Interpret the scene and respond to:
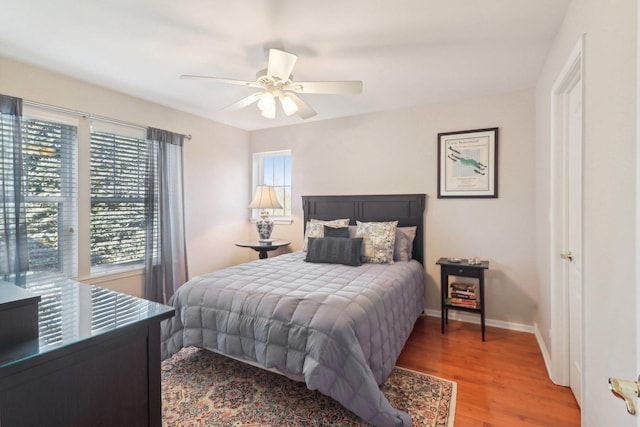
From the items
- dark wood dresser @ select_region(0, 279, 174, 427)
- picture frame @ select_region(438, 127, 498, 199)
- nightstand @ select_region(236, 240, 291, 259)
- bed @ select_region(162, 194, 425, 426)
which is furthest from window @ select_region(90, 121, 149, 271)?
picture frame @ select_region(438, 127, 498, 199)

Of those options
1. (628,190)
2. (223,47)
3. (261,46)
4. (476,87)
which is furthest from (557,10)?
(223,47)

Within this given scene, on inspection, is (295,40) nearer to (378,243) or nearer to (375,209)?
(378,243)

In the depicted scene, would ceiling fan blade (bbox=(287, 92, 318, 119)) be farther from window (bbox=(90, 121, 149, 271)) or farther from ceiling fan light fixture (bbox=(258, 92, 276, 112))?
window (bbox=(90, 121, 149, 271))

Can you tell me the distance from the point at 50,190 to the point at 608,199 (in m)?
3.76

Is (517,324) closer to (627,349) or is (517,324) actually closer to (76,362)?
(627,349)

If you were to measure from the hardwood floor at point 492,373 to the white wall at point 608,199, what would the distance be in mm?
481

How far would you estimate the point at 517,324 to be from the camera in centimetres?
310

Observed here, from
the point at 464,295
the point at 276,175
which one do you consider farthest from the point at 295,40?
the point at 464,295

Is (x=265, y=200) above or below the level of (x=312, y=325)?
above

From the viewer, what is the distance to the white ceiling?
185 cm

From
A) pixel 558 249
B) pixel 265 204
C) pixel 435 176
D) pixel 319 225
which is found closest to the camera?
pixel 558 249

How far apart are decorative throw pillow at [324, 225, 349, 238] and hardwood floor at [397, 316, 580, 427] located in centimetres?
122

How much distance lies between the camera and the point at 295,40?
2.19 metres

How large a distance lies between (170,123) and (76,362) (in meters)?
3.32
